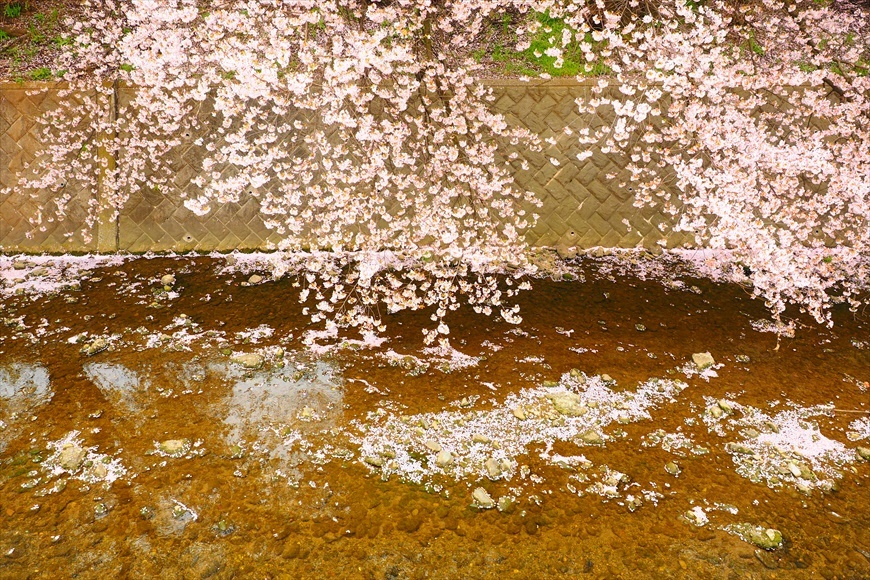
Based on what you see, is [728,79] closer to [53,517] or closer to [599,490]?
[599,490]

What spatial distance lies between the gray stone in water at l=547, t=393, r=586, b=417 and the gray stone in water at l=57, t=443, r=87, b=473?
4.04 metres

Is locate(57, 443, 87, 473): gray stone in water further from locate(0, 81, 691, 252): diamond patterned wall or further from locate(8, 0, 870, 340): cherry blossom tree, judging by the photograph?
locate(0, 81, 691, 252): diamond patterned wall

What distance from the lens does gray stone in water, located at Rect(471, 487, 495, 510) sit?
3533 mm

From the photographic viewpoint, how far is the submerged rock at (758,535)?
130 inches

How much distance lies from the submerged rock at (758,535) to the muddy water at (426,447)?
0.01m

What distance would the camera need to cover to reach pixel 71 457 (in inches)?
151

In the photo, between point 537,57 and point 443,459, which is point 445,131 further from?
point 443,459

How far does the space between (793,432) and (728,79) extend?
443cm

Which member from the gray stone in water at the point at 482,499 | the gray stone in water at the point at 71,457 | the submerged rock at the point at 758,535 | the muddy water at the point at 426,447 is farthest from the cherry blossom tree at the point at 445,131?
the submerged rock at the point at 758,535

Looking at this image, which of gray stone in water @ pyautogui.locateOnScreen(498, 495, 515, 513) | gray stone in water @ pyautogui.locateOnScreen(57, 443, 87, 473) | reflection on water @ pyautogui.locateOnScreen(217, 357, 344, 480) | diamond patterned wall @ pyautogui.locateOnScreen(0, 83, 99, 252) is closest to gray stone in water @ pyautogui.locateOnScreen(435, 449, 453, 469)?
gray stone in water @ pyautogui.locateOnScreen(498, 495, 515, 513)

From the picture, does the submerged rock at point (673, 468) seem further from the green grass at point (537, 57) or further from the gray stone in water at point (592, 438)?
the green grass at point (537, 57)

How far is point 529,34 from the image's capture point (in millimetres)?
8836

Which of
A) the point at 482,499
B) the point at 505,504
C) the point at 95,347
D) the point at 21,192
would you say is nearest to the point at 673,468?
the point at 505,504

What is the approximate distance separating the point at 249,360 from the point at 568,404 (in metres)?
3.34
